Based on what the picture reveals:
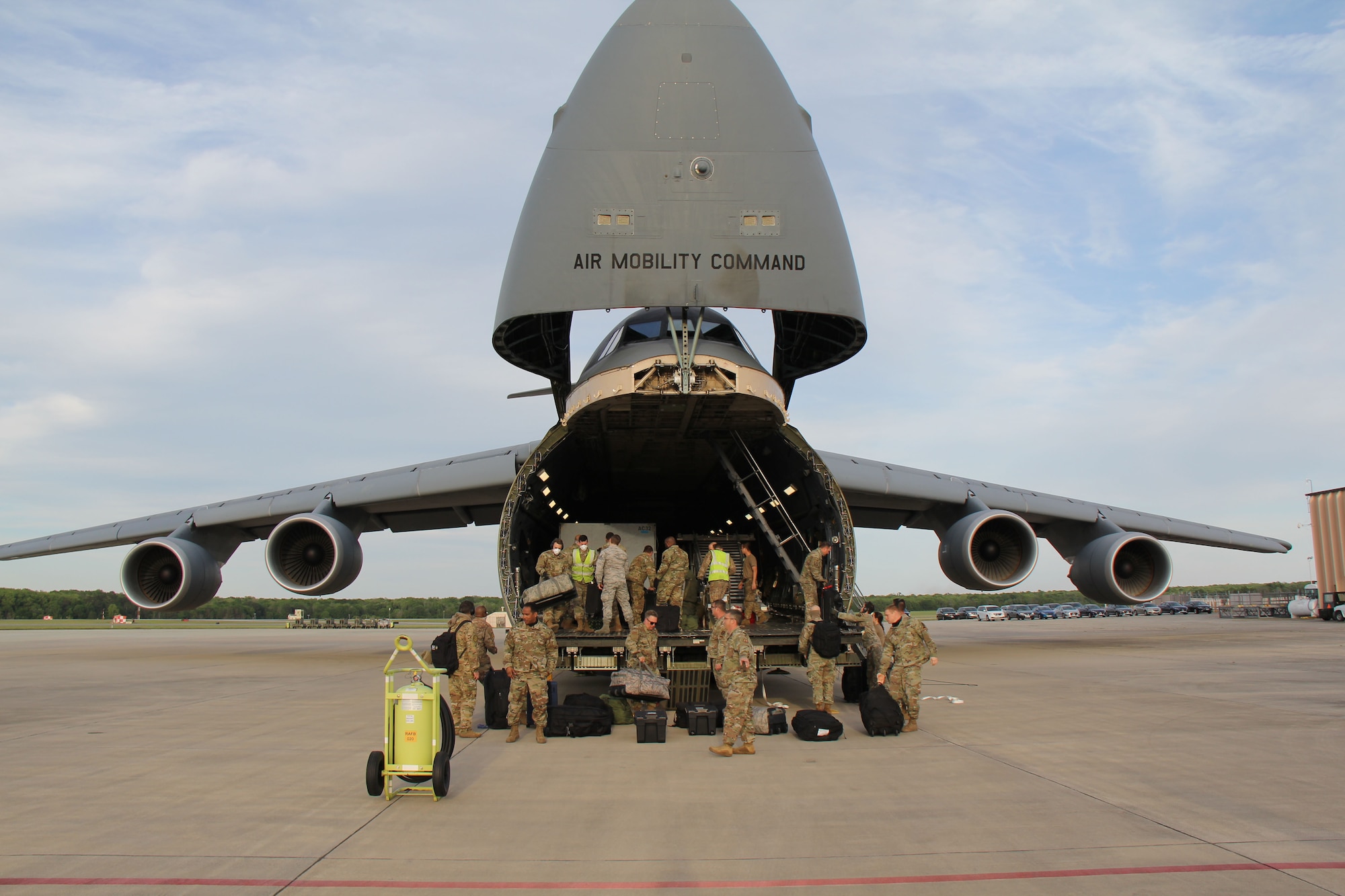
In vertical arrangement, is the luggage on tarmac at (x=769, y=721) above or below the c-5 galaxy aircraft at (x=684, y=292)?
below

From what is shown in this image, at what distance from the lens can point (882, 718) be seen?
7164 millimetres

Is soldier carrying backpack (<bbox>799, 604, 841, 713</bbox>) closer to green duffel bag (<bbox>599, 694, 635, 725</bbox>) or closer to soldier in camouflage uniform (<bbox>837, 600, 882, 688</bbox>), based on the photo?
soldier in camouflage uniform (<bbox>837, 600, 882, 688</bbox>)

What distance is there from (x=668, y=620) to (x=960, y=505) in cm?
686

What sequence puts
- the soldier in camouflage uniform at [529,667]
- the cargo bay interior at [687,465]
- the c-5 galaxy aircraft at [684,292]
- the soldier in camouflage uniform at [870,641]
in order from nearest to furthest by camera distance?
the soldier in camouflage uniform at [529,667] < the c-5 galaxy aircraft at [684,292] < the soldier in camouflage uniform at [870,641] < the cargo bay interior at [687,465]

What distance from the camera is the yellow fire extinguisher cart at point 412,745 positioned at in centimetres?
498

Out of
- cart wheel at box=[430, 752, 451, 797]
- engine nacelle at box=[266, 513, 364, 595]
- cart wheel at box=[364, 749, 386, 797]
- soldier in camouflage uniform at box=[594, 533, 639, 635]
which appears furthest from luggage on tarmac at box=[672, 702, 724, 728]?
engine nacelle at box=[266, 513, 364, 595]

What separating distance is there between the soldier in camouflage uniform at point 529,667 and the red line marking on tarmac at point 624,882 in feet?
11.7

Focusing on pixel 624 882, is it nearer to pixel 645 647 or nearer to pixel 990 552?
pixel 645 647

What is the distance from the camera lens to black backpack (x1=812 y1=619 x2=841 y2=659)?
776cm

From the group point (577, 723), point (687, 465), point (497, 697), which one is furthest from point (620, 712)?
point (687, 465)

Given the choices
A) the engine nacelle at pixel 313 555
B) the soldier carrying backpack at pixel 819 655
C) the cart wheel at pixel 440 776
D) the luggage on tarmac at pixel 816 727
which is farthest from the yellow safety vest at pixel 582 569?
the cart wheel at pixel 440 776

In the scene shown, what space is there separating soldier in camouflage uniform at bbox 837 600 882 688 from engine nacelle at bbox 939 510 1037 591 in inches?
162

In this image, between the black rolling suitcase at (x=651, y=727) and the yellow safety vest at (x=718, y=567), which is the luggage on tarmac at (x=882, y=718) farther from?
the yellow safety vest at (x=718, y=567)

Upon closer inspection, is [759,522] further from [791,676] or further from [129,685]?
[129,685]
